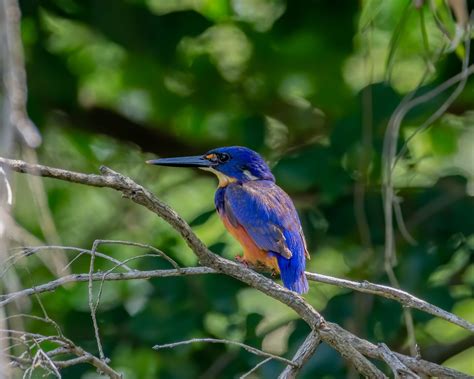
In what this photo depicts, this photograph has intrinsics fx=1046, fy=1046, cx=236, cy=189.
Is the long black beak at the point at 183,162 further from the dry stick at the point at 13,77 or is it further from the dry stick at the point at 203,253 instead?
the dry stick at the point at 13,77

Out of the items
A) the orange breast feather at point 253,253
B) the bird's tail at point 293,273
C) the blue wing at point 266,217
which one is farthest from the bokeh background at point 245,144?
the bird's tail at point 293,273

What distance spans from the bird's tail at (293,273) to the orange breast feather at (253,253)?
6 cm

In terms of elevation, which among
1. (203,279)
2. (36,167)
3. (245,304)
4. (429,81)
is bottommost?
(245,304)

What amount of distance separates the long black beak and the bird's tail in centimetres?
→ 59

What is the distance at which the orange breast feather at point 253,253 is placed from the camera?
3766mm

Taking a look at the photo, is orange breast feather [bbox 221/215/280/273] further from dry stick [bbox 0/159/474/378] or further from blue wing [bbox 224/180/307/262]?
dry stick [bbox 0/159/474/378]

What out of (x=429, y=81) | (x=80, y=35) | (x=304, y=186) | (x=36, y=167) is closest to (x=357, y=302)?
(x=304, y=186)

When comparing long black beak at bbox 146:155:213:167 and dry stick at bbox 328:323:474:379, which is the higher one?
dry stick at bbox 328:323:474:379

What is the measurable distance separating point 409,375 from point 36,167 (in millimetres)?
973

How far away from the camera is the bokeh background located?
15.1ft

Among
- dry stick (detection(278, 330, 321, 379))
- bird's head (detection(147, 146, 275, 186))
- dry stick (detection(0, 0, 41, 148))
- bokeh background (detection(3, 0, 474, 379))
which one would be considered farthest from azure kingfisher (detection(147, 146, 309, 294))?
dry stick (detection(0, 0, 41, 148))

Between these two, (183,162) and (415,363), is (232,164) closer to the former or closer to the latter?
(183,162)

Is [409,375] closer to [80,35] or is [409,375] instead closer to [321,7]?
[321,7]

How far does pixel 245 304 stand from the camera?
5.14m
